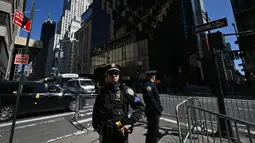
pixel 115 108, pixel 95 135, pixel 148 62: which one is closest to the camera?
pixel 115 108

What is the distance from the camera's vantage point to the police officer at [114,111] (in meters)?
→ 1.76

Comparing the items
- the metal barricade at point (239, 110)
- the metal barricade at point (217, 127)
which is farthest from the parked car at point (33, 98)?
the metal barricade at point (239, 110)

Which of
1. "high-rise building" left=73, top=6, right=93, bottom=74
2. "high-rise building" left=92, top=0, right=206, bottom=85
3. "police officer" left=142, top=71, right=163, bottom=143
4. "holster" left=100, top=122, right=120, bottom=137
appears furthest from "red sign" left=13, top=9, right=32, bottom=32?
"high-rise building" left=73, top=6, right=93, bottom=74

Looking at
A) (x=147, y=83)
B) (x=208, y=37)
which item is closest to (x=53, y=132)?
(x=147, y=83)

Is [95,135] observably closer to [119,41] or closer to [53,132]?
[53,132]

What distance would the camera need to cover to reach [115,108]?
1.88m

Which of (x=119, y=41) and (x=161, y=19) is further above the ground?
(x=161, y=19)

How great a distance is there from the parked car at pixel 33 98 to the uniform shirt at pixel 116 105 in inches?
254

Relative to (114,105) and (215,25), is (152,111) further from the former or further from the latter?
(215,25)

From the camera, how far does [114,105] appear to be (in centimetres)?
189

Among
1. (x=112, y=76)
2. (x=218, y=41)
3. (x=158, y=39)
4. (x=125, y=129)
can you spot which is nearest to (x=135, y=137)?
(x=125, y=129)

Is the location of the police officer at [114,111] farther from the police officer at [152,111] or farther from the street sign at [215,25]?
the street sign at [215,25]

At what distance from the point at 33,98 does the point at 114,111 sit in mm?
6810

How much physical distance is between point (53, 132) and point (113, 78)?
4285 millimetres
